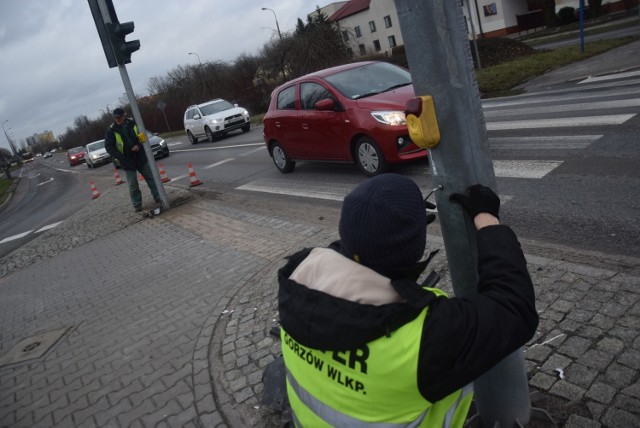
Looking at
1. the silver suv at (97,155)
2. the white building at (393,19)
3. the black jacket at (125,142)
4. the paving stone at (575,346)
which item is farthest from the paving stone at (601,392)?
the silver suv at (97,155)

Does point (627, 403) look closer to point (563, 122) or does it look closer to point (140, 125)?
point (563, 122)

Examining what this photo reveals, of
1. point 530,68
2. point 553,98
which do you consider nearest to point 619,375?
point 553,98

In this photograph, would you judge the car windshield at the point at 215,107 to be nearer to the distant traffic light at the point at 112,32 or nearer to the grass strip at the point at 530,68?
the grass strip at the point at 530,68

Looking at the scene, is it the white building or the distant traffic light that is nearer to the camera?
the distant traffic light

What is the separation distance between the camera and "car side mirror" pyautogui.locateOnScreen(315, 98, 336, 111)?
866 cm

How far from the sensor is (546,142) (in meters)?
8.14

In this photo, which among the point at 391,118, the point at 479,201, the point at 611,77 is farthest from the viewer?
the point at 611,77

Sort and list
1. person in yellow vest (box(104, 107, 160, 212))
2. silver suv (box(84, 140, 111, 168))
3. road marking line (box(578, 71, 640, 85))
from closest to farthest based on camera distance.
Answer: person in yellow vest (box(104, 107, 160, 212)) → road marking line (box(578, 71, 640, 85)) → silver suv (box(84, 140, 111, 168))

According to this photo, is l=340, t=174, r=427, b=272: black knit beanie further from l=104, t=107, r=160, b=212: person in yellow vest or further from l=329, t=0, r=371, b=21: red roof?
l=329, t=0, r=371, b=21: red roof

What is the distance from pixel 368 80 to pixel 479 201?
7573mm

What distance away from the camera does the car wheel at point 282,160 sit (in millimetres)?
11062

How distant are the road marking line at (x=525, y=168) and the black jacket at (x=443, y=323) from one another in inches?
221

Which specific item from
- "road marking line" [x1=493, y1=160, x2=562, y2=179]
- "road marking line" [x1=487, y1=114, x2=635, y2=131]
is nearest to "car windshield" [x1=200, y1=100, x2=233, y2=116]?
"road marking line" [x1=487, y1=114, x2=635, y2=131]

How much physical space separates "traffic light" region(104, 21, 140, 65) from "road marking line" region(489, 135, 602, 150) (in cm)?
649
